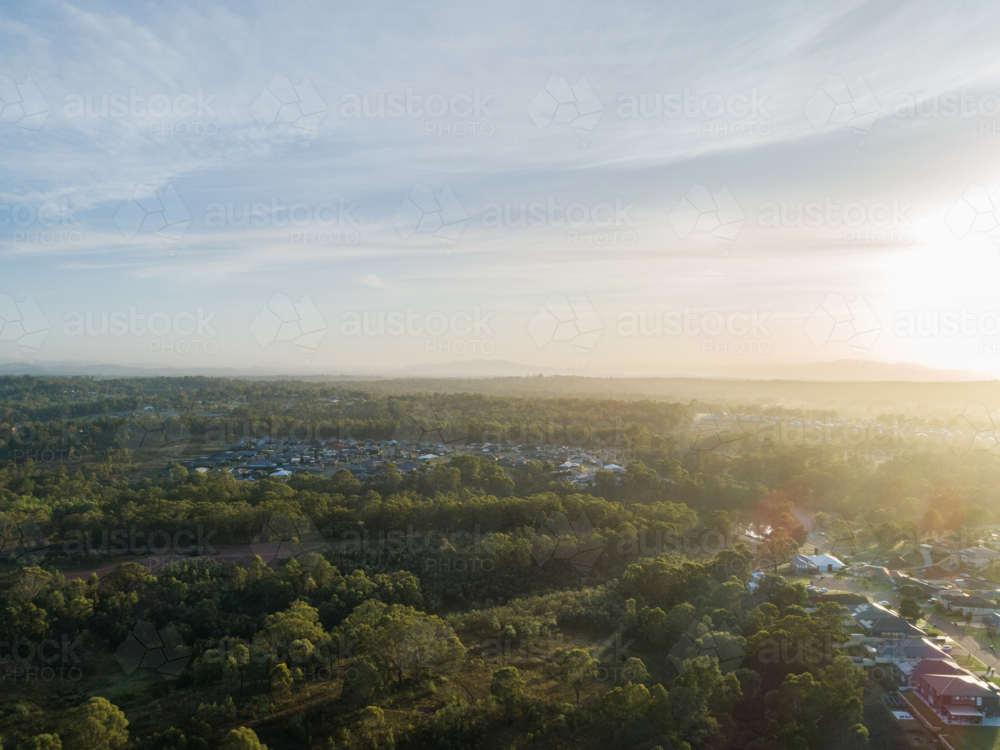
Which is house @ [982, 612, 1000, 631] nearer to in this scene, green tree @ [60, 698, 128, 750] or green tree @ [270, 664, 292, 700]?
green tree @ [270, 664, 292, 700]

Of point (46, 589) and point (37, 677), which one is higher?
point (46, 589)

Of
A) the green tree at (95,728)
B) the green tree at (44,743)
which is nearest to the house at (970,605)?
the green tree at (95,728)

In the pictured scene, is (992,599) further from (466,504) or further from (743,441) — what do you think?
(743,441)

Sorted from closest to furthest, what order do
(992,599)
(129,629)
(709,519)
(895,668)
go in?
(895,668), (129,629), (992,599), (709,519)

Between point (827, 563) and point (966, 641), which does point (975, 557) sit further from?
point (966, 641)

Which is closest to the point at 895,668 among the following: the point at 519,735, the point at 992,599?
the point at 992,599

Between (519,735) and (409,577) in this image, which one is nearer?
(519,735)

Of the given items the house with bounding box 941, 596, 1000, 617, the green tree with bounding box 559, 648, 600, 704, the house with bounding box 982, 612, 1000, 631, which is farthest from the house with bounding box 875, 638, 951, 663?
the green tree with bounding box 559, 648, 600, 704
